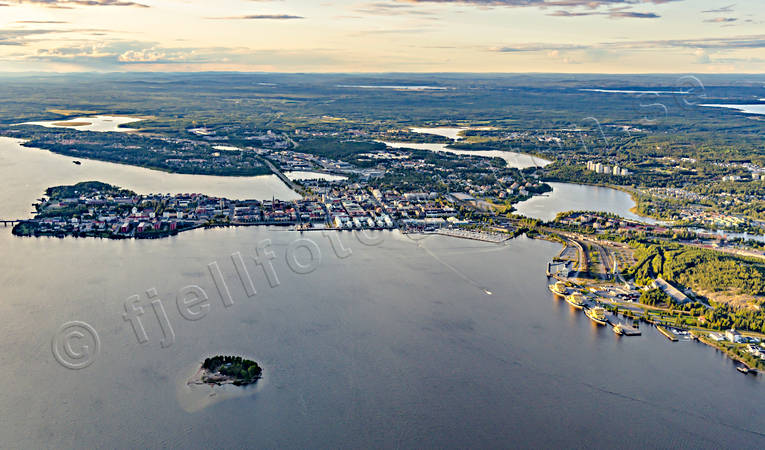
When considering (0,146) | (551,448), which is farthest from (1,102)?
(551,448)

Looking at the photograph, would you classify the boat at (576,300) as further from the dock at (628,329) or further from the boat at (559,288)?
the dock at (628,329)

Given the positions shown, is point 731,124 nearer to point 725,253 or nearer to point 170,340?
point 725,253

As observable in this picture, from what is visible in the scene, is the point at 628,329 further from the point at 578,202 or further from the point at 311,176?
the point at 311,176

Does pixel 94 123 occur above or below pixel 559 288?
above

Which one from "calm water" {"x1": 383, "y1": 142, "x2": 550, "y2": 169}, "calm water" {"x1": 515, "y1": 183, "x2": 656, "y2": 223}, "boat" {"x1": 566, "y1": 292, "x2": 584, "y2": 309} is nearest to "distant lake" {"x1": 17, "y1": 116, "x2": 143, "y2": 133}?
"calm water" {"x1": 383, "y1": 142, "x2": 550, "y2": 169}

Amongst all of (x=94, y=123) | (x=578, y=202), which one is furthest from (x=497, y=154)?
(x=94, y=123)
